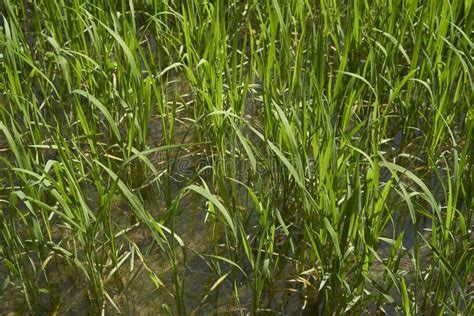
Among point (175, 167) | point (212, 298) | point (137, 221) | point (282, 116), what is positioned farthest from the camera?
point (175, 167)

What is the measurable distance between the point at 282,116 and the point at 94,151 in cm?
55

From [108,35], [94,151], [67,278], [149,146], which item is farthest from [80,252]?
[108,35]

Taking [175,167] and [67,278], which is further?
[175,167]

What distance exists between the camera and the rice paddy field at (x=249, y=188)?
75.6 inches

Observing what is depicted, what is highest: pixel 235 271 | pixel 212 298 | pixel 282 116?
pixel 282 116

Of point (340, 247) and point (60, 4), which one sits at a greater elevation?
point (60, 4)

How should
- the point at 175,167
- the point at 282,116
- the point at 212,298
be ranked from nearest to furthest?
the point at 282,116 < the point at 212,298 < the point at 175,167

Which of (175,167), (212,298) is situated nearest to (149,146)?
(175,167)

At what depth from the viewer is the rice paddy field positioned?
1.92 meters

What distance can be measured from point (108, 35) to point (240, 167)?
580mm

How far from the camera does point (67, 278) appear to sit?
2.20 metres

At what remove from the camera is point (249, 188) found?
76.8 inches

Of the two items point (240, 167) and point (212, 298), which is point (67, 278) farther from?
point (240, 167)

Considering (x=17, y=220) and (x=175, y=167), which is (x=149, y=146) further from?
(x=17, y=220)
